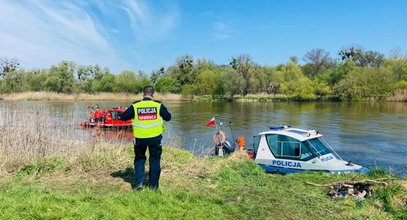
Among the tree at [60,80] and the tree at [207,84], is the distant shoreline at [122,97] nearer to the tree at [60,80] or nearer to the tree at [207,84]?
the tree at [207,84]

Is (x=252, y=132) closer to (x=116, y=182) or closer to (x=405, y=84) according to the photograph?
(x=116, y=182)

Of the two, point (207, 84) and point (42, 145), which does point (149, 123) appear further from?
point (207, 84)

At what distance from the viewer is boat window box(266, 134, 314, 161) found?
40.8ft

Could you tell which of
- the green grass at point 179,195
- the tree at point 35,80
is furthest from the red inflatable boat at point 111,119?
the tree at point 35,80

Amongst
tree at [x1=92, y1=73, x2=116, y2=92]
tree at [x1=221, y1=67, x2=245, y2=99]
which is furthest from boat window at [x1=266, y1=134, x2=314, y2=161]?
tree at [x1=92, y1=73, x2=116, y2=92]

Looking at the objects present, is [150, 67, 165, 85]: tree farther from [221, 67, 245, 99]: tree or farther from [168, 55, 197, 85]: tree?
[221, 67, 245, 99]: tree

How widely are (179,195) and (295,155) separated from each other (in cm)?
722

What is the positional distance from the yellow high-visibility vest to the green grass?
1.10 m

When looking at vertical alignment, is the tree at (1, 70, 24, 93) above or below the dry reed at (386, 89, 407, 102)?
above

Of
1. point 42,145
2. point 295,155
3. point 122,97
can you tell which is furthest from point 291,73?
point 42,145

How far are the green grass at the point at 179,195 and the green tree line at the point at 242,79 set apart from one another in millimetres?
67005

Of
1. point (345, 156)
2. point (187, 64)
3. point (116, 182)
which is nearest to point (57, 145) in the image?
point (116, 182)

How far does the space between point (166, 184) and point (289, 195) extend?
255 cm

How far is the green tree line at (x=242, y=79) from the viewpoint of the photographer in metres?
70.9
